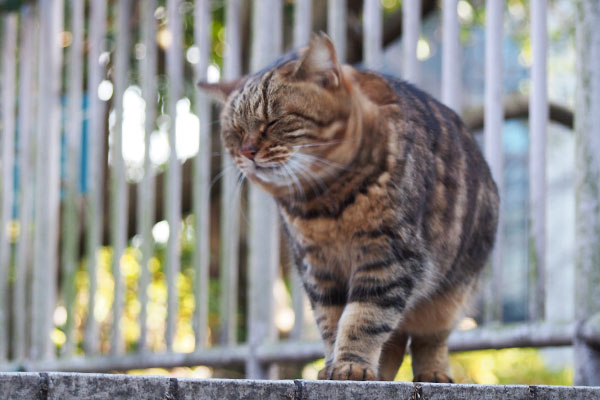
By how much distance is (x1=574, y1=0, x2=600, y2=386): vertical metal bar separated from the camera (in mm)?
2066

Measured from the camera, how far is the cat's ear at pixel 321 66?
1.81 metres

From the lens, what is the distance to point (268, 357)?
9.06 ft

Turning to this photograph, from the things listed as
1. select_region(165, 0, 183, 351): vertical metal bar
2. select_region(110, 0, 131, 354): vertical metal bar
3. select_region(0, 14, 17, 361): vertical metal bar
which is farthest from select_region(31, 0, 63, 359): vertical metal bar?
select_region(165, 0, 183, 351): vertical metal bar

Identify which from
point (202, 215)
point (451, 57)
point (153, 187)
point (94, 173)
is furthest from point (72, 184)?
point (451, 57)

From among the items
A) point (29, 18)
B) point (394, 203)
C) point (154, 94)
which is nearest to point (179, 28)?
point (154, 94)

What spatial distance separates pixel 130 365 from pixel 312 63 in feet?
5.96

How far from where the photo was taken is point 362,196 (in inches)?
69.4

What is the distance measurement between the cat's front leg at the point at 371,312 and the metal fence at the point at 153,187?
532 millimetres

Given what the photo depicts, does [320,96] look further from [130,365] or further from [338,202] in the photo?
[130,365]

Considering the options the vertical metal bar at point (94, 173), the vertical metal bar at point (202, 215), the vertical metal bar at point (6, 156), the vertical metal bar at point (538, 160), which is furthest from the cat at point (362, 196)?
the vertical metal bar at point (6, 156)

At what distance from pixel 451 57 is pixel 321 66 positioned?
2.43 feet

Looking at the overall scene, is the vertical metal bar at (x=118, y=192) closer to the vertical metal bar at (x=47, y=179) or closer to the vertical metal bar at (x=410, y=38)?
the vertical metal bar at (x=47, y=179)

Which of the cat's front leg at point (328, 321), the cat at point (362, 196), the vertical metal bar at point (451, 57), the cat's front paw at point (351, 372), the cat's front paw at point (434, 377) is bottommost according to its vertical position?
A: the cat's front paw at point (434, 377)

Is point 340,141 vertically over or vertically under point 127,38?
under
